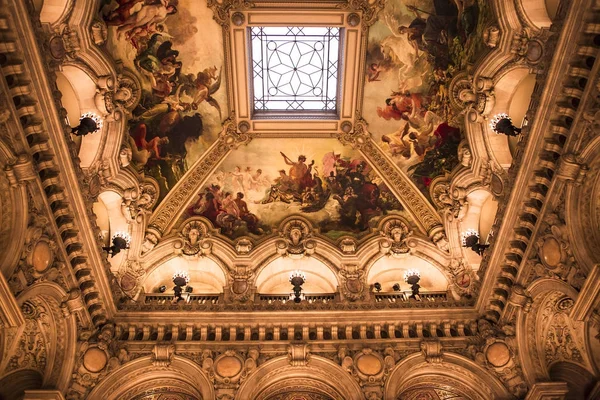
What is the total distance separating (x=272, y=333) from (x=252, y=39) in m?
7.42

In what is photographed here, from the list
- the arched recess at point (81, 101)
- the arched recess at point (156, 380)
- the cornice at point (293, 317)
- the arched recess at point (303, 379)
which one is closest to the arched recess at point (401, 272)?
the cornice at point (293, 317)

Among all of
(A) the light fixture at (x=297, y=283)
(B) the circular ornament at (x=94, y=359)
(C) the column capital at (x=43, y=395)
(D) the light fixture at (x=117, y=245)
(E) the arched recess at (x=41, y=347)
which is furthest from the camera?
(A) the light fixture at (x=297, y=283)

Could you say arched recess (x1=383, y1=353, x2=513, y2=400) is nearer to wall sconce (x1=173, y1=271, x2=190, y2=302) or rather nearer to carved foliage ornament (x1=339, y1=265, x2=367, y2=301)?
carved foliage ornament (x1=339, y1=265, x2=367, y2=301)

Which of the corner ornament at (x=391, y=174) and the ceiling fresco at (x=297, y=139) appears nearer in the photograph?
the ceiling fresco at (x=297, y=139)

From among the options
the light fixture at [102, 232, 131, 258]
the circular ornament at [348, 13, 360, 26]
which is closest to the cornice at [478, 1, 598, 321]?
the circular ornament at [348, 13, 360, 26]

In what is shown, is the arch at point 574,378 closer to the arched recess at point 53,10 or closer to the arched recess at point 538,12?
the arched recess at point 538,12

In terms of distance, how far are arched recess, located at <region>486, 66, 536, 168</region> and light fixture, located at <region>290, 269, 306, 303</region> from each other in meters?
5.45

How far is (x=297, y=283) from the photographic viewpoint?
1580 cm

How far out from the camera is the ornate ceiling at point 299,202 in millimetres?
12148

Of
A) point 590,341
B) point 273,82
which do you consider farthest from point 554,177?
point 273,82

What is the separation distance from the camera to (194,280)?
17.1 meters

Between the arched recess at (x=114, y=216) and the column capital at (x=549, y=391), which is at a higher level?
the arched recess at (x=114, y=216)

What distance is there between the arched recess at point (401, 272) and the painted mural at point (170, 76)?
222 inches

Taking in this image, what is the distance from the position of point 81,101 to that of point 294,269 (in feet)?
22.0
